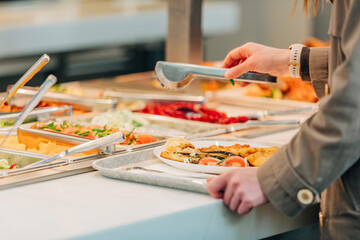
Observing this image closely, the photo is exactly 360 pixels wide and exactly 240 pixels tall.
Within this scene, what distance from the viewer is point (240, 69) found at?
189 cm

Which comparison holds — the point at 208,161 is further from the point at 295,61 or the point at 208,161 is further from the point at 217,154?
the point at 295,61

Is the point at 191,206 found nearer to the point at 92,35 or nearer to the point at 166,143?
the point at 166,143

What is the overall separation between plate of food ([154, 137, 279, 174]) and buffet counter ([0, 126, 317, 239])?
5.7 inches

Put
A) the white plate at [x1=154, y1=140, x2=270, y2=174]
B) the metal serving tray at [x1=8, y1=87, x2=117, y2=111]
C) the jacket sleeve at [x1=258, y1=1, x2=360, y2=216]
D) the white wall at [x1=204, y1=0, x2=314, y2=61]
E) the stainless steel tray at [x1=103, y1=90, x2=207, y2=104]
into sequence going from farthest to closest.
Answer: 1. the white wall at [x1=204, y1=0, x2=314, y2=61]
2. the stainless steel tray at [x1=103, y1=90, x2=207, y2=104]
3. the metal serving tray at [x1=8, y1=87, x2=117, y2=111]
4. the white plate at [x1=154, y1=140, x2=270, y2=174]
5. the jacket sleeve at [x1=258, y1=1, x2=360, y2=216]

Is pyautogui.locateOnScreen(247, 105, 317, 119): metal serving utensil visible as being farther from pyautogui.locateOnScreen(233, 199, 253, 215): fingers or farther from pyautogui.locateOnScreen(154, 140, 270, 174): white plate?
pyautogui.locateOnScreen(233, 199, 253, 215): fingers

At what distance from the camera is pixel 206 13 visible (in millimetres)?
6254

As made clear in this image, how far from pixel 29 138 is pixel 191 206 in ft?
2.76

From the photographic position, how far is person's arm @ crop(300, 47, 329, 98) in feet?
6.17

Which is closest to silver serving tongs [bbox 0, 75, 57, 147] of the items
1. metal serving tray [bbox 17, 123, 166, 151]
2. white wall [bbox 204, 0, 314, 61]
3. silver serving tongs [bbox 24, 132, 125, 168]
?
silver serving tongs [bbox 24, 132, 125, 168]

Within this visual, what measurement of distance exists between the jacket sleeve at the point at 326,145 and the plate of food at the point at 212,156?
0.23 m

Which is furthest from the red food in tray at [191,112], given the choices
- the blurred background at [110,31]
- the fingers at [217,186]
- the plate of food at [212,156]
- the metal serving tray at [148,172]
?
the blurred background at [110,31]

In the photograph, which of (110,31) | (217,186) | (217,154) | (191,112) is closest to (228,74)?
(217,154)

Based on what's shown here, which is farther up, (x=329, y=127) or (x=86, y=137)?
(x=329, y=127)

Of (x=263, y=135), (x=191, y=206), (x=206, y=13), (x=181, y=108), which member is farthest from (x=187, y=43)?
(x=206, y=13)
